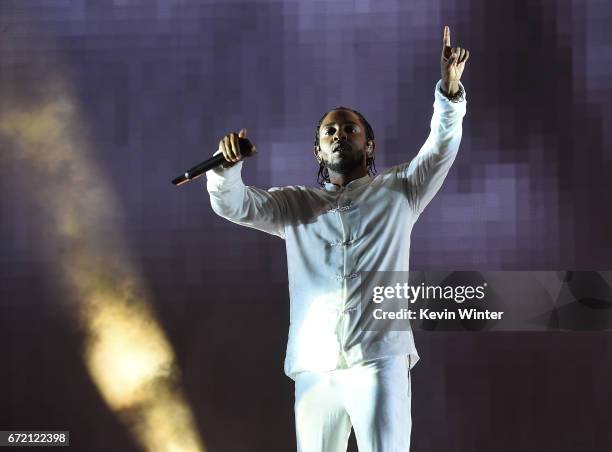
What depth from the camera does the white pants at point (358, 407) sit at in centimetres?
175

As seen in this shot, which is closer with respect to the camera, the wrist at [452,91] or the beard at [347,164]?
the wrist at [452,91]

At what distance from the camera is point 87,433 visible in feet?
9.16

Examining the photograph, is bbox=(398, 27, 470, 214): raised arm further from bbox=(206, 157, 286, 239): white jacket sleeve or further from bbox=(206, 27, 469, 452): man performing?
bbox=(206, 157, 286, 239): white jacket sleeve

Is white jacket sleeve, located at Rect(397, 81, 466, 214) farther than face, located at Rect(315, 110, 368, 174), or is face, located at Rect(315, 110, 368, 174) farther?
face, located at Rect(315, 110, 368, 174)

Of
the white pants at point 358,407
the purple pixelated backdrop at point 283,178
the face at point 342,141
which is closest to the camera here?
the white pants at point 358,407

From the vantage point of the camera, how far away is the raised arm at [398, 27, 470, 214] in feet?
6.06

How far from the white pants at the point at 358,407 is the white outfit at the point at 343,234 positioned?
25 millimetres

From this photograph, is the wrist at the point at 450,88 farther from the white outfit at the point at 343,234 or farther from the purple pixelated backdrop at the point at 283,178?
the purple pixelated backdrop at the point at 283,178

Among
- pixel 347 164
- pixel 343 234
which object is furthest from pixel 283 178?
pixel 343 234

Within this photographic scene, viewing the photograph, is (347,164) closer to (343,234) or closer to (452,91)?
(343,234)

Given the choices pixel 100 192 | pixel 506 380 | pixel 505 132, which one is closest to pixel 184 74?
pixel 100 192

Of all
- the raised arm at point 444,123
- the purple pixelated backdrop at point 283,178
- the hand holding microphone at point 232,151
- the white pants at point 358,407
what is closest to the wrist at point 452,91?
the raised arm at point 444,123

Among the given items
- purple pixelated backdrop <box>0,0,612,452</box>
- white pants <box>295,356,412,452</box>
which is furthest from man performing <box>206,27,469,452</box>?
purple pixelated backdrop <box>0,0,612,452</box>

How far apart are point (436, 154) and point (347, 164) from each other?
0.23m
